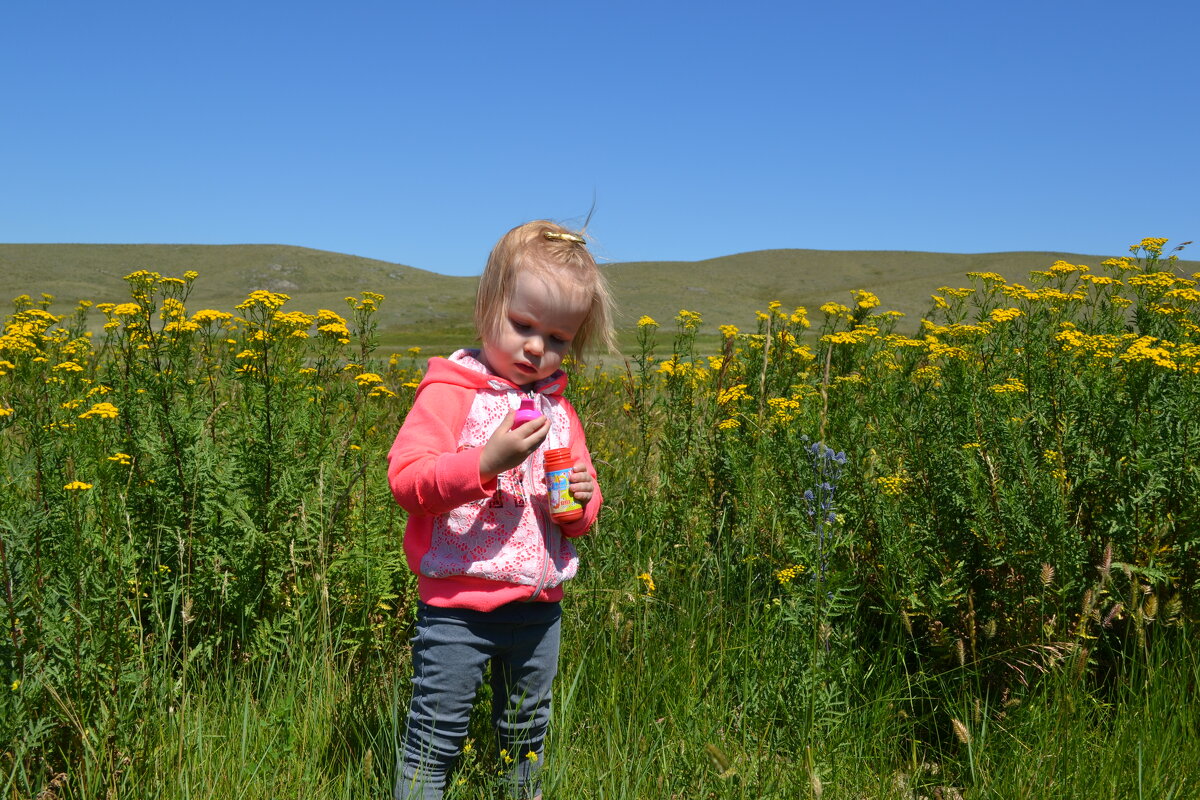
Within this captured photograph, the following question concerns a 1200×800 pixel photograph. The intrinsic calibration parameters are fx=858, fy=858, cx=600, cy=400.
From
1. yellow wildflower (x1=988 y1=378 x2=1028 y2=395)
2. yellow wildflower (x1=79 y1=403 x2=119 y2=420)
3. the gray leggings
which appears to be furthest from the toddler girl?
yellow wildflower (x1=988 y1=378 x2=1028 y2=395)

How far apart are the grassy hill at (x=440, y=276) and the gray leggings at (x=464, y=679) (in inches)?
1058

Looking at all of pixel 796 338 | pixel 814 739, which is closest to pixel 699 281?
pixel 796 338

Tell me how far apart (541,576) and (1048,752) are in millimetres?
1350

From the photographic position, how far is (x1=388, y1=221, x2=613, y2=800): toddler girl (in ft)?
6.75

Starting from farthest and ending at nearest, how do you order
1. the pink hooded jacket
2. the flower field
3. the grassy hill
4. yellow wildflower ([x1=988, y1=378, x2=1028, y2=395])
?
the grassy hill < yellow wildflower ([x1=988, y1=378, x2=1028, y2=395]) < the flower field < the pink hooded jacket

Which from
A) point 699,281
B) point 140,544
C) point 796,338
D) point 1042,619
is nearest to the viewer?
point 1042,619

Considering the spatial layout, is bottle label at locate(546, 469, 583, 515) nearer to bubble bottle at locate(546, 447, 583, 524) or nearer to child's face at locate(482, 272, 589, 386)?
bubble bottle at locate(546, 447, 583, 524)

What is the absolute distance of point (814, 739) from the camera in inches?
88.4

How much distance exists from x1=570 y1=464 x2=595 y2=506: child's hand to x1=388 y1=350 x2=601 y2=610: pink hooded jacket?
0.05m

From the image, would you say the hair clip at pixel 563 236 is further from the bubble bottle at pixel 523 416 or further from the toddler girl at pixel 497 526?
the bubble bottle at pixel 523 416

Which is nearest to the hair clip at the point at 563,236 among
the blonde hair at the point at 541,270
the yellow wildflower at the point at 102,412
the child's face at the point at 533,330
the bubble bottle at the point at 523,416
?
the blonde hair at the point at 541,270

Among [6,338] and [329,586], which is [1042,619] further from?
[6,338]

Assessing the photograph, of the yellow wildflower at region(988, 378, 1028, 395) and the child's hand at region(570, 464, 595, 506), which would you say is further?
the yellow wildflower at region(988, 378, 1028, 395)

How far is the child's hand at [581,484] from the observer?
2.07 metres
